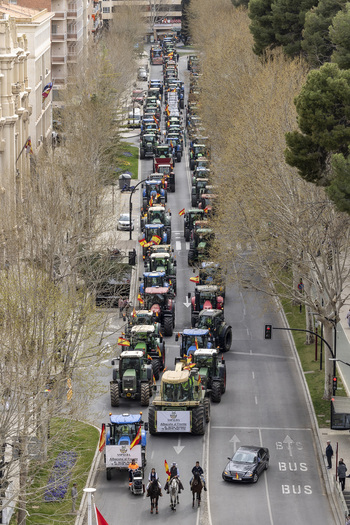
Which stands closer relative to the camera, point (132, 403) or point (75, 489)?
point (75, 489)

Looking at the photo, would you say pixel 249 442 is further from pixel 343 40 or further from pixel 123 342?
pixel 343 40

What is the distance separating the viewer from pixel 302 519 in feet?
174

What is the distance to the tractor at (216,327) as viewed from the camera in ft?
241

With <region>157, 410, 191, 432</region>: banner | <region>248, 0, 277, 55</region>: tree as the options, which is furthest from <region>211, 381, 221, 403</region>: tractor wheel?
<region>248, 0, 277, 55</region>: tree

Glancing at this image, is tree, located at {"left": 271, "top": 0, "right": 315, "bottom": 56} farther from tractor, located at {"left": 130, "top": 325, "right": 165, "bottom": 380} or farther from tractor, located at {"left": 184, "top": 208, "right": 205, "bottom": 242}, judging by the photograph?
tractor, located at {"left": 130, "top": 325, "right": 165, "bottom": 380}

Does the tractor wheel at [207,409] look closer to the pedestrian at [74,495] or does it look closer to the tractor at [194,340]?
the tractor at [194,340]

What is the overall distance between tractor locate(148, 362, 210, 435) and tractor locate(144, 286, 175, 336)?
16081 millimetres

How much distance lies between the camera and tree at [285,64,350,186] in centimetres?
5781

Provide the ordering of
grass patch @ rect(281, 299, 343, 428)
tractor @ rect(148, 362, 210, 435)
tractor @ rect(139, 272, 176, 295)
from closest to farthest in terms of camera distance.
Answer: tractor @ rect(148, 362, 210, 435) < grass patch @ rect(281, 299, 343, 428) < tractor @ rect(139, 272, 176, 295)

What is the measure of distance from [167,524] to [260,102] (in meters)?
40.2

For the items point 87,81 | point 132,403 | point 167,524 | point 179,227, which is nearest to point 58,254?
point 132,403

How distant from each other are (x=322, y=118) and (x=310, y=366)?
20.0 metres

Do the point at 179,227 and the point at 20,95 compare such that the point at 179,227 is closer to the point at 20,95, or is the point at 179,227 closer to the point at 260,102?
the point at 20,95

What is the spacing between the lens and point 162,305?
258ft
